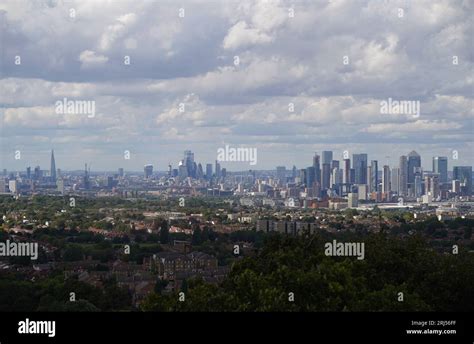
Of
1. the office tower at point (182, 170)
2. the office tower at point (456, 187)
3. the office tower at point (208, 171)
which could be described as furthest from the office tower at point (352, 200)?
the office tower at point (182, 170)

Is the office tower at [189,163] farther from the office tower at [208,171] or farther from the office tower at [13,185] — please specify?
the office tower at [13,185]

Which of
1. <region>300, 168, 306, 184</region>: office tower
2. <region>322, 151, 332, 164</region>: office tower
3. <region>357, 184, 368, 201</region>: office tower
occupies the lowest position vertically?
<region>357, 184, 368, 201</region>: office tower

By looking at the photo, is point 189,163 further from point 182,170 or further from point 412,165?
point 412,165

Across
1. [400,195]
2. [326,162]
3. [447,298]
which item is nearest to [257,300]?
[447,298]

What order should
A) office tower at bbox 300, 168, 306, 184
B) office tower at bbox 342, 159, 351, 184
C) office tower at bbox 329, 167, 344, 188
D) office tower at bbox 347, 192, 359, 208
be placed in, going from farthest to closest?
1. office tower at bbox 347, 192, 359, 208
2. office tower at bbox 300, 168, 306, 184
3. office tower at bbox 329, 167, 344, 188
4. office tower at bbox 342, 159, 351, 184

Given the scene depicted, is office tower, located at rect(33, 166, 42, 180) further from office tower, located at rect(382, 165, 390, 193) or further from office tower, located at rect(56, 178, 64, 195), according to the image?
office tower, located at rect(382, 165, 390, 193)

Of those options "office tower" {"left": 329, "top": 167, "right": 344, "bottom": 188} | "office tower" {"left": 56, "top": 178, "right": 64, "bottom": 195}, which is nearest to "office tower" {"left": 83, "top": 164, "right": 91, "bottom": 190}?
"office tower" {"left": 56, "top": 178, "right": 64, "bottom": 195}

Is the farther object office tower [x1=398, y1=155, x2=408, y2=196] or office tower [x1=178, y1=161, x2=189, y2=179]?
office tower [x1=398, y1=155, x2=408, y2=196]
